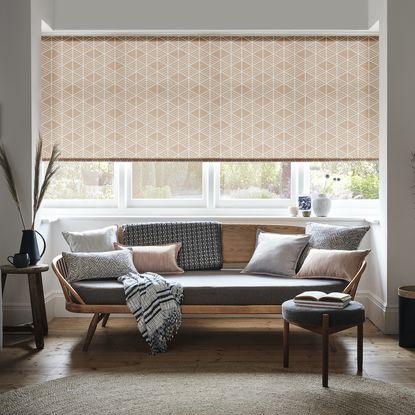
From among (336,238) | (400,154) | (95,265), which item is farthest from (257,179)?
(95,265)

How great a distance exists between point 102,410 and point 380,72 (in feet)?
11.4

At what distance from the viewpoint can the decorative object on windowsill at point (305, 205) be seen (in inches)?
230

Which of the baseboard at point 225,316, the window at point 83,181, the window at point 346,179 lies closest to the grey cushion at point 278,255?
the baseboard at point 225,316

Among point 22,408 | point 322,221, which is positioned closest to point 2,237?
point 22,408

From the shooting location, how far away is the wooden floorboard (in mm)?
4238

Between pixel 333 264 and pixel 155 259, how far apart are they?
1.36 meters

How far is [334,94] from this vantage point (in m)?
5.86

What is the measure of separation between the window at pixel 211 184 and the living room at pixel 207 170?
13 millimetres

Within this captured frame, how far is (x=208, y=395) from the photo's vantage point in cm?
374

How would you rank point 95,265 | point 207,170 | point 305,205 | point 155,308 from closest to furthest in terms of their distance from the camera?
point 155,308 → point 95,265 → point 305,205 → point 207,170

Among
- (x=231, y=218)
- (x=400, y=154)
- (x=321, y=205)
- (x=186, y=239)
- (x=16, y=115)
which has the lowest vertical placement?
(x=186, y=239)

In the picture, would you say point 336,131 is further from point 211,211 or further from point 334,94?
point 211,211

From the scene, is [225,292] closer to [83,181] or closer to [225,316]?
[225,316]

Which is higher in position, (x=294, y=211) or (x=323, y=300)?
(x=294, y=211)
